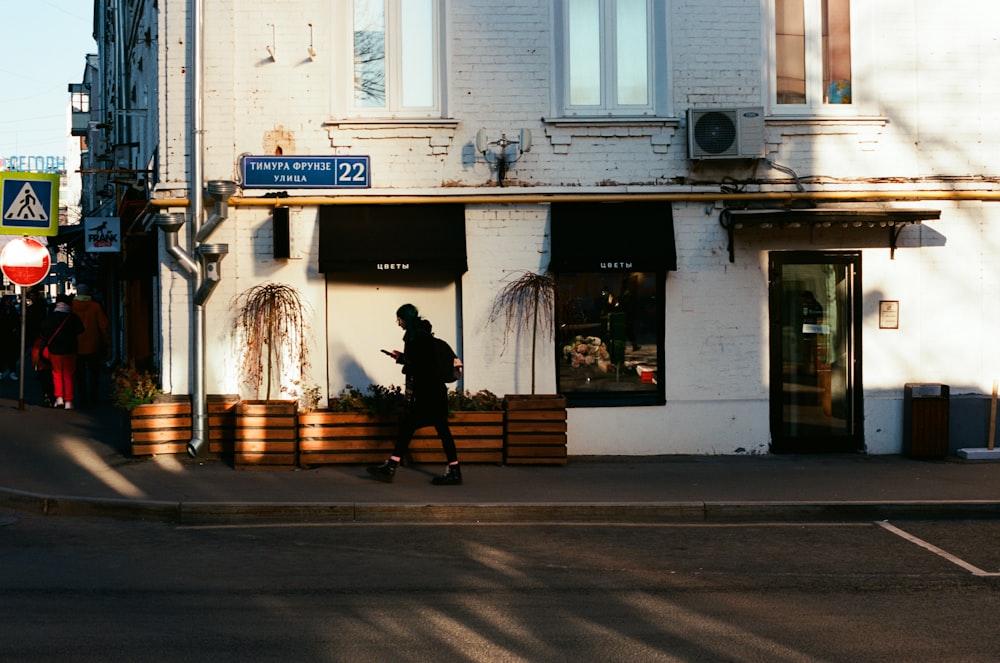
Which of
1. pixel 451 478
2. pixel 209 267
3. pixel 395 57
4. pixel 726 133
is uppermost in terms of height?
pixel 395 57

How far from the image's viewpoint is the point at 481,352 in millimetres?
13102

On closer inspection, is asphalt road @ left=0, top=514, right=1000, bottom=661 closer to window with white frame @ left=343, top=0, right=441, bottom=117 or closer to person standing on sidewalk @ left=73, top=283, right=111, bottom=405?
window with white frame @ left=343, top=0, right=441, bottom=117

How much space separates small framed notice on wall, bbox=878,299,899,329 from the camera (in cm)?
1334

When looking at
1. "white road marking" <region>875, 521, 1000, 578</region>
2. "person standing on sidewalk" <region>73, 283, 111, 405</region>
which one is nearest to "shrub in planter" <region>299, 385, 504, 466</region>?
"white road marking" <region>875, 521, 1000, 578</region>

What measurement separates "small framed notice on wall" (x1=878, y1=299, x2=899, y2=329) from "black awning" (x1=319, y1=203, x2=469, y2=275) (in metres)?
4.85

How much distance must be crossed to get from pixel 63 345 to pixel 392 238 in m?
7.27

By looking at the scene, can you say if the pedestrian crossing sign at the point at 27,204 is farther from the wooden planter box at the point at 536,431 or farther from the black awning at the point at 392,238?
the wooden planter box at the point at 536,431

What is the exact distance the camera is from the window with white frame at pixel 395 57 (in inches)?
517

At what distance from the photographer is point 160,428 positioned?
12484 millimetres

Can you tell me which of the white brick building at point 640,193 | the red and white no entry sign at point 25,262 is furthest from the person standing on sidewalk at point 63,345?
the white brick building at point 640,193

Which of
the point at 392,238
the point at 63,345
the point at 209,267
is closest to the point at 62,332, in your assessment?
the point at 63,345

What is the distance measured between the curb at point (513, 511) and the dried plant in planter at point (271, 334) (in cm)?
252

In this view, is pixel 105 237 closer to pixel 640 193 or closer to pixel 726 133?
pixel 640 193

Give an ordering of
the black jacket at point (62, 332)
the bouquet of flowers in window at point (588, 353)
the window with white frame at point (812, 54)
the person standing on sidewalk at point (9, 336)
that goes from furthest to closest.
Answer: the person standing on sidewalk at point (9, 336)
the black jacket at point (62, 332)
the window with white frame at point (812, 54)
the bouquet of flowers in window at point (588, 353)
